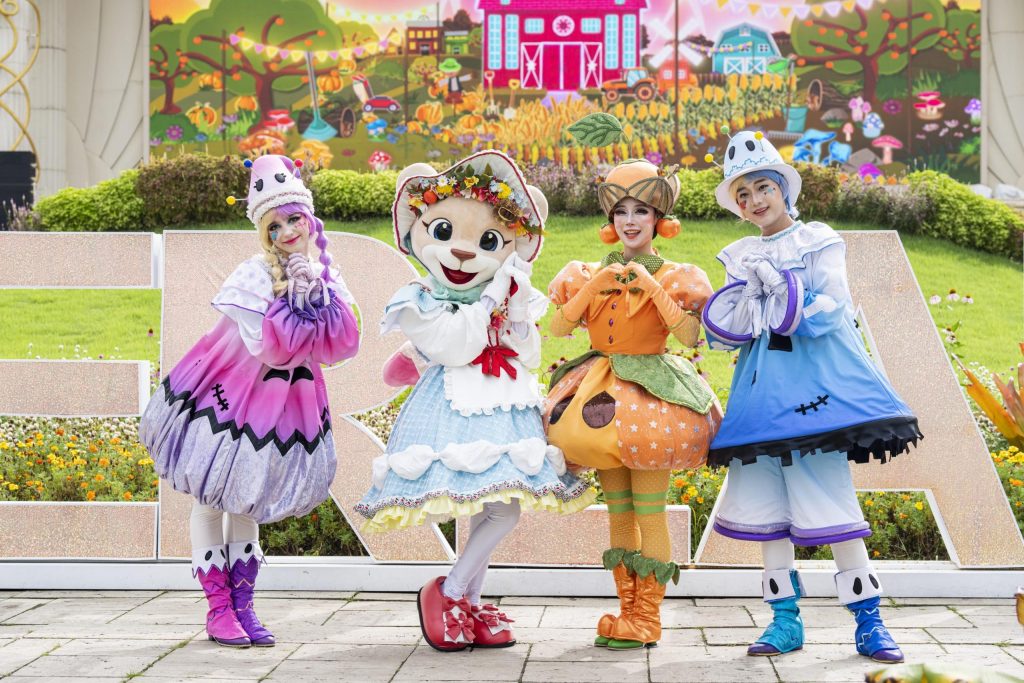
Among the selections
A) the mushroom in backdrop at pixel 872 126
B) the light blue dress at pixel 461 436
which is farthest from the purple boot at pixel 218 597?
the mushroom in backdrop at pixel 872 126

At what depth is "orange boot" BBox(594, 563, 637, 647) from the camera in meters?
4.12

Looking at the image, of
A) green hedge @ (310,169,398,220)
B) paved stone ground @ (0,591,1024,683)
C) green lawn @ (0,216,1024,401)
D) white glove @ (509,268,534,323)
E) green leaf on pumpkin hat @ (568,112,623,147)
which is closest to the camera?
paved stone ground @ (0,591,1024,683)

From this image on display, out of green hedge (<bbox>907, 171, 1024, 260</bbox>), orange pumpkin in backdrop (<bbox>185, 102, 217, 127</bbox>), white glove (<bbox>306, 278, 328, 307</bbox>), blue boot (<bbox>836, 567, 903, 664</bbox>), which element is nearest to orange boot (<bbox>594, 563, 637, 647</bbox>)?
blue boot (<bbox>836, 567, 903, 664</bbox>)

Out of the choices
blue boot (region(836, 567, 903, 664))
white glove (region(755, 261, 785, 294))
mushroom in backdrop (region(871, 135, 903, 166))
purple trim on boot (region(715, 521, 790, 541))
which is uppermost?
mushroom in backdrop (region(871, 135, 903, 166))

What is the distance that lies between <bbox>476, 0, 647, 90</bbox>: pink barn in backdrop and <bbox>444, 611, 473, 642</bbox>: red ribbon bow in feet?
35.5

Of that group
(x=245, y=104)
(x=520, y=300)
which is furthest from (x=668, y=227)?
(x=245, y=104)

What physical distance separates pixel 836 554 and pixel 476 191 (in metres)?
1.83

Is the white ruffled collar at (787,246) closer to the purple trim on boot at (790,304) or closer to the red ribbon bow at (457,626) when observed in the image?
the purple trim on boot at (790,304)

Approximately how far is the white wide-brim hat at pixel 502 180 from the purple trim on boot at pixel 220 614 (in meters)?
1.46

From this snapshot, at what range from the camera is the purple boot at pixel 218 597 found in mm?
4121

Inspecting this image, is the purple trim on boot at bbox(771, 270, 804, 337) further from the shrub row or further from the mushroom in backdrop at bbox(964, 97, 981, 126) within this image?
the mushroom in backdrop at bbox(964, 97, 981, 126)

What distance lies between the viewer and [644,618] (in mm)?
4094

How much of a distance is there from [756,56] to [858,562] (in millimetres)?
11294

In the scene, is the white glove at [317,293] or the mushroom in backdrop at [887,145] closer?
the white glove at [317,293]
